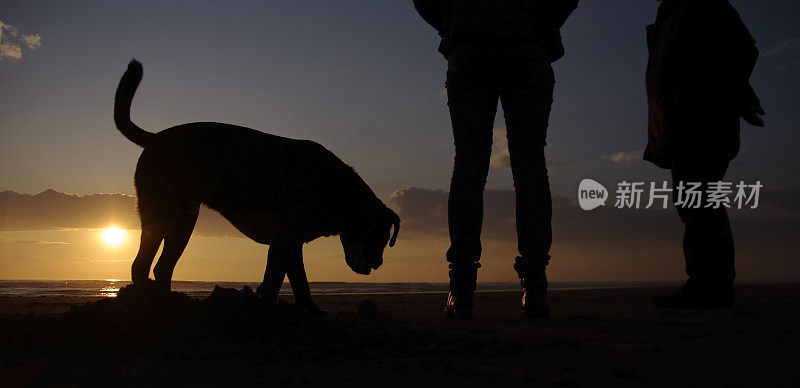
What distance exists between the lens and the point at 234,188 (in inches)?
157

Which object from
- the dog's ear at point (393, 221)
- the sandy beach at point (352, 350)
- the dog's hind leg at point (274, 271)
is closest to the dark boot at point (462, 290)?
the sandy beach at point (352, 350)

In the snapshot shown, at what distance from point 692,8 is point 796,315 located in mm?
2440

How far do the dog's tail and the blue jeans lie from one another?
92.1 inches

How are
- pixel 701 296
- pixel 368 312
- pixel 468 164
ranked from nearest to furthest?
pixel 368 312 → pixel 468 164 → pixel 701 296

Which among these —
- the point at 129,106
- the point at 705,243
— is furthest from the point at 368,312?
the point at 705,243

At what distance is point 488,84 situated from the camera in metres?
4.22

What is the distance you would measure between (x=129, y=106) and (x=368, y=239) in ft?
6.81

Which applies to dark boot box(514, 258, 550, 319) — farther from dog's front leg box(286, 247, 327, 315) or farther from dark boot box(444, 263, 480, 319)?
dog's front leg box(286, 247, 327, 315)

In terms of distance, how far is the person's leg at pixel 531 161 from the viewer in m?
4.05

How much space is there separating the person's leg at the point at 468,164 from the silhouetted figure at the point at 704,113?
Answer: 1.49m

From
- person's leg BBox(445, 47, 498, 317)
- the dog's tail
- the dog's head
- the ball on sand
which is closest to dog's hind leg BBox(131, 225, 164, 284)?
the dog's tail

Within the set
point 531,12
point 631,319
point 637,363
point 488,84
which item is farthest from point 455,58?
point 637,363

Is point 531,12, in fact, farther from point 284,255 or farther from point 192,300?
point 192,300

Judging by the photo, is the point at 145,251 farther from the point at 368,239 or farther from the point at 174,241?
the point at 368,239
